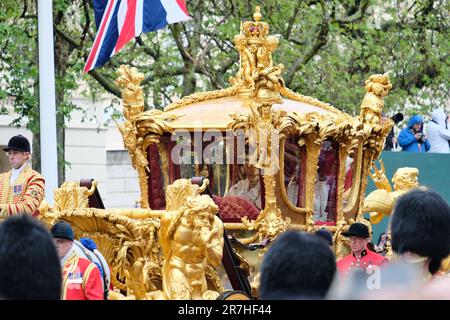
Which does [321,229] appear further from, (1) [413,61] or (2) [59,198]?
(1) [413,61]

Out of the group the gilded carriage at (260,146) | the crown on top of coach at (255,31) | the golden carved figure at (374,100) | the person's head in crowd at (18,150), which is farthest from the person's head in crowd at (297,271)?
the golden carved figure at (374,100)

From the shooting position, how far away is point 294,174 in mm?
12664

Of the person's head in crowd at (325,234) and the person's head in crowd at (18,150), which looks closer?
the person's head in crowd at (325,234)

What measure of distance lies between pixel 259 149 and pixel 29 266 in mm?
6719

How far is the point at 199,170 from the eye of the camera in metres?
12.6

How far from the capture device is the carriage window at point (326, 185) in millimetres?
12758

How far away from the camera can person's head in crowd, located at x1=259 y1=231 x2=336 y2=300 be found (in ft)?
→ 18.7

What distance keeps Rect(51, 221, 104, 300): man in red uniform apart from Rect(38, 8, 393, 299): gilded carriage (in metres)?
2.06

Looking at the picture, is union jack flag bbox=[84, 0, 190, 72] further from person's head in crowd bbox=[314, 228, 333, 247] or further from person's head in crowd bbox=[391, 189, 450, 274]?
person's head in crowd bbox=[391, 189, 450, 274]

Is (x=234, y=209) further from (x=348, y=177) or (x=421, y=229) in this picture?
(x=421, y=229)

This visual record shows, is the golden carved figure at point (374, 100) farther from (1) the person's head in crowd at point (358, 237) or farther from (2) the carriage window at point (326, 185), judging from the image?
(1) the person's head in crowd at point (358, 237)

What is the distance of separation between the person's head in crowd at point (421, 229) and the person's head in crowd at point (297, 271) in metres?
0.99

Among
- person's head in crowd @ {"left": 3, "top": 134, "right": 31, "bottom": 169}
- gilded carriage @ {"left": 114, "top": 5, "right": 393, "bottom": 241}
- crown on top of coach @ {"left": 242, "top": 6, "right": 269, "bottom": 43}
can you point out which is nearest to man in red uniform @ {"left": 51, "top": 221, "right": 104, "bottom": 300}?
person's head in crowd @ {"left": 3, "top": 134, "right": 31, "bottom": 169}
